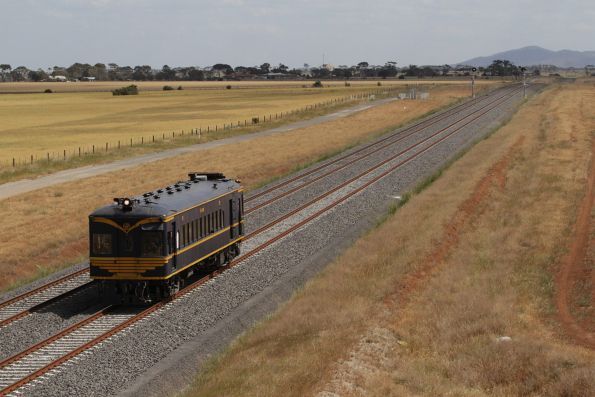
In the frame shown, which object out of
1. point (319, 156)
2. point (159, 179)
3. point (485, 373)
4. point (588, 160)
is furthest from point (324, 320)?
point (319, 156)

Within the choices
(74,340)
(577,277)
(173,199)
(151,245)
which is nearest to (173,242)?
(151,245)

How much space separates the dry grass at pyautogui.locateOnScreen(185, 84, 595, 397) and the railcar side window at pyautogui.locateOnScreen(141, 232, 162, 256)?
3549 millimetres

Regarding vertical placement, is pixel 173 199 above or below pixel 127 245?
above

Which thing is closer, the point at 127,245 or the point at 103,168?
the point at 127,245

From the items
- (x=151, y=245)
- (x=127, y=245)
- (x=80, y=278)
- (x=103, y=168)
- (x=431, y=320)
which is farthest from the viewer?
(x=103, y=168)

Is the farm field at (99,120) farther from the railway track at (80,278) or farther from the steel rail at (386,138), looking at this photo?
the railway track at (80,278)

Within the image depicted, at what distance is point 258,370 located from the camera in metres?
16.7

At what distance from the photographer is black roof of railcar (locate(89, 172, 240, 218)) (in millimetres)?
22703

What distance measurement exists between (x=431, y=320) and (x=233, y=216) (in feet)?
33.9

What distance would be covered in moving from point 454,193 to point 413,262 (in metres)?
15.1

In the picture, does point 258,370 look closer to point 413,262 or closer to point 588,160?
point 413,262

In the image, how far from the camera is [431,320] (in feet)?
64.8

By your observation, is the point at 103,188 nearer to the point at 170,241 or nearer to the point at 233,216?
the point at 233,216

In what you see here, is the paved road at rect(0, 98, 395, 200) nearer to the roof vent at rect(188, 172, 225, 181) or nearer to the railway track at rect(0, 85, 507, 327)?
the railway track at rect(0, 85, 507, 327)
